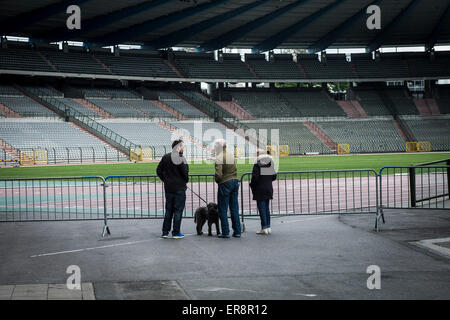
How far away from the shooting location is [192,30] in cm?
5238

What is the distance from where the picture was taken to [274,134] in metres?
52.8

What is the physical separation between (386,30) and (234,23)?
Answer: 1858 cm

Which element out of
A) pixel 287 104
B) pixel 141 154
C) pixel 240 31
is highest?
pixel 240 31

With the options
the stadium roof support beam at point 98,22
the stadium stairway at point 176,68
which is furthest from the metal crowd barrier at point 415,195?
the stadium stairway at point 176,68

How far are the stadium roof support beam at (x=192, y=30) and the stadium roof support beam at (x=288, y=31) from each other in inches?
290

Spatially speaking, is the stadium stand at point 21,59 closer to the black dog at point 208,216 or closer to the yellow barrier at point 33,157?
the yellow barrier at point 33,157

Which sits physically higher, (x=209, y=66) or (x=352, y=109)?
(x=209, y=66)

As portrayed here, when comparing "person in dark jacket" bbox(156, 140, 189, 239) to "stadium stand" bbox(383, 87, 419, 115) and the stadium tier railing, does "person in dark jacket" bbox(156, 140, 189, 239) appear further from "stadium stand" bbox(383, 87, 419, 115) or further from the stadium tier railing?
"stadium stand" bbox(383, 87, 419, 115)

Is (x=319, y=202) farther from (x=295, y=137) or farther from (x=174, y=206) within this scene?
(x=295, y=137)

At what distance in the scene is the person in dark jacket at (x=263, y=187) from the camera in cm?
970

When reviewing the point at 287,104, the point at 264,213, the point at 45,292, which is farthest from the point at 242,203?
the point at 287,104

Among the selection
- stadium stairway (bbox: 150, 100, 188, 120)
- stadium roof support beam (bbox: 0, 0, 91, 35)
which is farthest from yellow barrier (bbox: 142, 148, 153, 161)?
stadium roof support beam (bbox: 0, 0, 91, 35)
